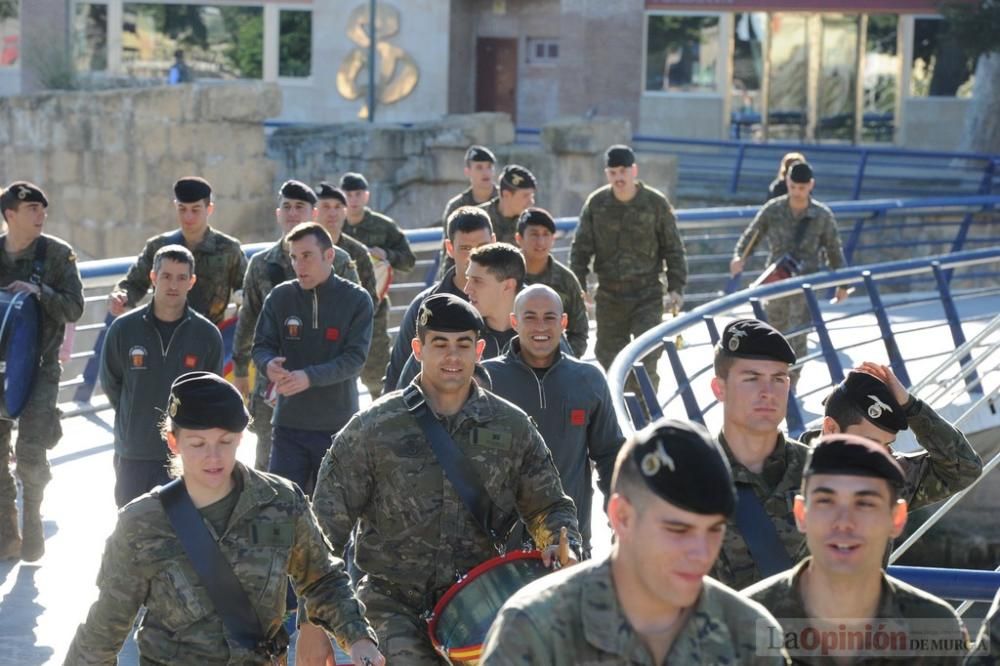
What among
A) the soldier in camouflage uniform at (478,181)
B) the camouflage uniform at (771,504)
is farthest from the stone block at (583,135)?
the camouflage uniform at (771,504)

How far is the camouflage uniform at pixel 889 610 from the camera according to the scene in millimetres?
3869

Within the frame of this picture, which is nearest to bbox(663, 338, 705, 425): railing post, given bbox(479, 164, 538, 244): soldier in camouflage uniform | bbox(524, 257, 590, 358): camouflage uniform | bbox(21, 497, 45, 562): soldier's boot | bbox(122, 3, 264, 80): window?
bbox(524, 257, 590, 358): camouflage uniform

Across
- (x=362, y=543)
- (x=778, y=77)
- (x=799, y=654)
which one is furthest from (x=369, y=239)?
(x=778, y=77)

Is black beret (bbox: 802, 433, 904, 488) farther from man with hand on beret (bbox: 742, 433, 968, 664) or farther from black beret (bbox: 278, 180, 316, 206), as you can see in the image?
black beret (bbox: 278, 180, 316, 206)

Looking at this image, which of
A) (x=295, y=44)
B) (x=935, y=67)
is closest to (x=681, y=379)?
(x=935, y=67)

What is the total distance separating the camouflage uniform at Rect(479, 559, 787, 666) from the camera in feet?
11.0

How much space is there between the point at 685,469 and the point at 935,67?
32563mm

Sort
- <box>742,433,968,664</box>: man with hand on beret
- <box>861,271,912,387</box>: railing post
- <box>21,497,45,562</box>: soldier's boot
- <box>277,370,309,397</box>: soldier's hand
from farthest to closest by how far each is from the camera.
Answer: <box>861,271,912,387</box>: railing post → <box>21,497,45,562</box>: soldier's boot → <box>277,370,309,397</box>: soldier's hand → <box>742,433,968,664</box>: man with hand on beret

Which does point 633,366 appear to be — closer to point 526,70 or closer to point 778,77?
point 778,77

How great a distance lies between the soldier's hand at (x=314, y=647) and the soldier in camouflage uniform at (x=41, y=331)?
4.08 metres

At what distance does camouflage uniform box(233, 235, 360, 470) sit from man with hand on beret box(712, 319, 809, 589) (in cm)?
430

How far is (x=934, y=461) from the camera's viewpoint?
5.82m

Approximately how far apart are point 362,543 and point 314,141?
21912mm

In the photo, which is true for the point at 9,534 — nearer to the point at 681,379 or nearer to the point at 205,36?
the point at 681,379
